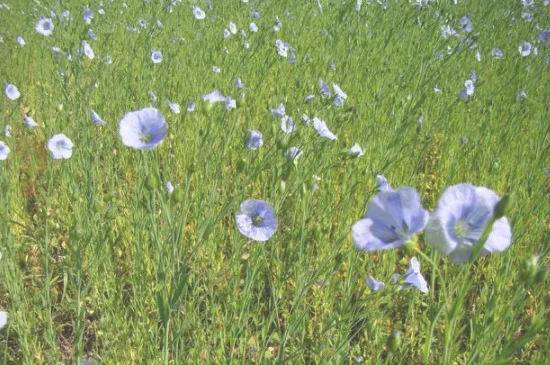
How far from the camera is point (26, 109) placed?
3596 millimetres

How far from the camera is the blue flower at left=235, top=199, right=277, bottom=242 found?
1.38 m

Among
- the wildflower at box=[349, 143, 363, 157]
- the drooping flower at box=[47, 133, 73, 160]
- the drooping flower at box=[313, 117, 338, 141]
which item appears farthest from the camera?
the drooping flower at box=[47, 133, 73, 160]

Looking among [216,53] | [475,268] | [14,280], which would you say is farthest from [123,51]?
[475,268]

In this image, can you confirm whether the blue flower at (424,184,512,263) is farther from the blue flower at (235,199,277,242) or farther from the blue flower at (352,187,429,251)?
the blue flower at (235,199,277,242)

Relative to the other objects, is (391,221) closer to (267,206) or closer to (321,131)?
(267,206)

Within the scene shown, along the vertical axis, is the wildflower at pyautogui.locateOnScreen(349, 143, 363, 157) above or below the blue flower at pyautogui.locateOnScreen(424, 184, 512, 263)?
above

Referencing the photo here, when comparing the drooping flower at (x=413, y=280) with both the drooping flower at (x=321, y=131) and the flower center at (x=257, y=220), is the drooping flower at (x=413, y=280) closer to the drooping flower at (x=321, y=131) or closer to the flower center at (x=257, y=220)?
the flower center at (x=257, y=220)

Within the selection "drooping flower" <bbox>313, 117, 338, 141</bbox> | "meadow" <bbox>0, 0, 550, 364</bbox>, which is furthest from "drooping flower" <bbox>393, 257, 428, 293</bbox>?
"drooping flower" <bbox>313, 117, 338, 141</bbox>

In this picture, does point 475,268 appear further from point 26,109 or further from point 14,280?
point 26,109

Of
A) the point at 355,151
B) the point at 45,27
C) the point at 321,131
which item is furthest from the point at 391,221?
the point at 45,27

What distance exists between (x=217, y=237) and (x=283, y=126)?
1.93 ft

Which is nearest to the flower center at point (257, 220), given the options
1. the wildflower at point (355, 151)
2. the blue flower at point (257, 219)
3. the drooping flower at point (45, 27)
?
the blue flower at point (257, 219)

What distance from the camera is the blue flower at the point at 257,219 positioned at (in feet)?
4.53

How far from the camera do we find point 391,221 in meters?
0.75
